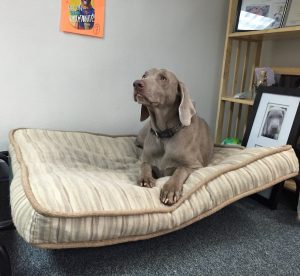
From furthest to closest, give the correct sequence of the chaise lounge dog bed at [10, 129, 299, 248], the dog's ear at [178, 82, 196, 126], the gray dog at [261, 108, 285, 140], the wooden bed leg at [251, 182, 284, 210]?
the gray dog at [261, 108, 285, 140] → the wooden bed leg at [251, 182, 284, 210] → the dog's ear at [178, 82, 196, 126] → the chaise lounge dog bed at [10, 129, 299, 248]

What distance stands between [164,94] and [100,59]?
633 millimetres

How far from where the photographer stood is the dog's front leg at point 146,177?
132cm

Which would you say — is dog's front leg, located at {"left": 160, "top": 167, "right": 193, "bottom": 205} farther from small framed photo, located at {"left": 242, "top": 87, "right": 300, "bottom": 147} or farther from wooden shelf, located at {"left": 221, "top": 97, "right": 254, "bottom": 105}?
wooden shelf, located at {"left": 221, "top": 97, "right": 254, "bottom": 105}

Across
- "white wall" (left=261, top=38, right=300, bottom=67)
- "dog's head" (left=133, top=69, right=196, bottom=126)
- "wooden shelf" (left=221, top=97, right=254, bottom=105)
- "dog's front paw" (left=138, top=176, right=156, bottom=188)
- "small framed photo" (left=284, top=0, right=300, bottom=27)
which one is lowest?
"dog's front paw" (left=138, top=176, right=156, bottom=188)

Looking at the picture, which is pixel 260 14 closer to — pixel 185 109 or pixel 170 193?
pixel 185 109

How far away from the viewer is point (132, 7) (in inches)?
74.7

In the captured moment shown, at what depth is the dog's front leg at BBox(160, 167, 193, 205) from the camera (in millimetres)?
1151

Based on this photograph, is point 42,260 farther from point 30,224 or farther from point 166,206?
point 166,206

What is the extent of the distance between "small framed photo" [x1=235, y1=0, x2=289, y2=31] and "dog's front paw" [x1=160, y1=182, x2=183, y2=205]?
119 centimetres

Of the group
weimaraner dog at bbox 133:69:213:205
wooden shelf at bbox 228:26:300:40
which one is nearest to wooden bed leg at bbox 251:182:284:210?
weimaraner dog at bbox 133:69:213:205

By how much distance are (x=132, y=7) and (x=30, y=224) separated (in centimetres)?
144

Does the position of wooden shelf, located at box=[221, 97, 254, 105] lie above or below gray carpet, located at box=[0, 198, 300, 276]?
above

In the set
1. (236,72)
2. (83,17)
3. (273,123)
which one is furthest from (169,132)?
(236,72)

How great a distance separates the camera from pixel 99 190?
108 centimetres
